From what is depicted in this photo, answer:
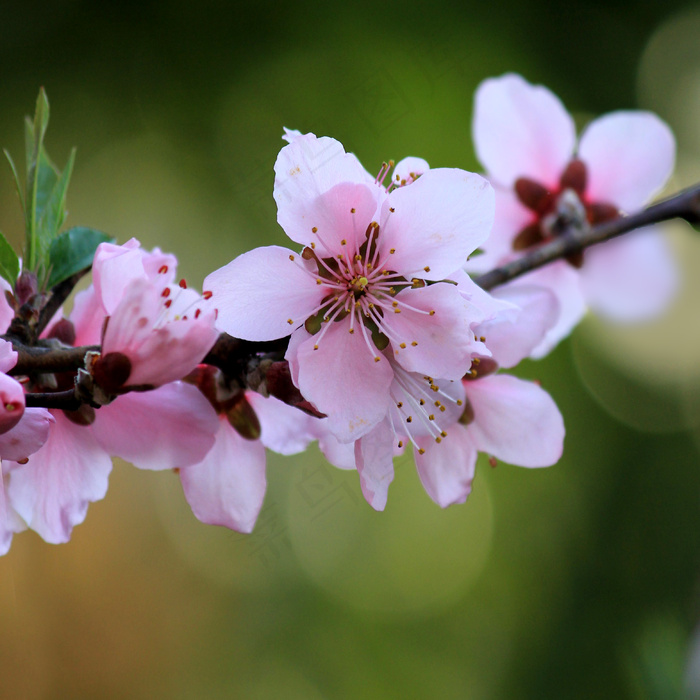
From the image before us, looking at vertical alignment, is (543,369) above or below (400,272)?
below

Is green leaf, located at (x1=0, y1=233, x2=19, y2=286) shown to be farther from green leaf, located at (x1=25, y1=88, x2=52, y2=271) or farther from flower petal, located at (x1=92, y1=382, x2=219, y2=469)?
flower petal, located at (x1=92, y1=382, x2=219, y2=469)

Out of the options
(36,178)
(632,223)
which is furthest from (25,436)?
(632,223)

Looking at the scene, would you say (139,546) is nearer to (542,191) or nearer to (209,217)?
(209,217)

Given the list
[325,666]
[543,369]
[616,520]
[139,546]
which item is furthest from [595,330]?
[139,546]

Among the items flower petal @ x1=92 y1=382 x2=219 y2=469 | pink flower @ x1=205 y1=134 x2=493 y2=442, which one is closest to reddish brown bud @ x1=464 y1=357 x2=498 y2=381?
pink flower @ x1=205 y1=134 x2=493 y2=442

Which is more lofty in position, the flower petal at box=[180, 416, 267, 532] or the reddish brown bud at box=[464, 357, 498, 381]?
the reddish brown bud at box=[464, 357, 498, 381]

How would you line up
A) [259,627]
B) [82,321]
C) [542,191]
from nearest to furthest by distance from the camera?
1. [82,321]
2. [542,191]
3. [259,627]

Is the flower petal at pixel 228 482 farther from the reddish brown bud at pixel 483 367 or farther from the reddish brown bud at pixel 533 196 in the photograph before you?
the reddish brown bud at pixel 533 196
